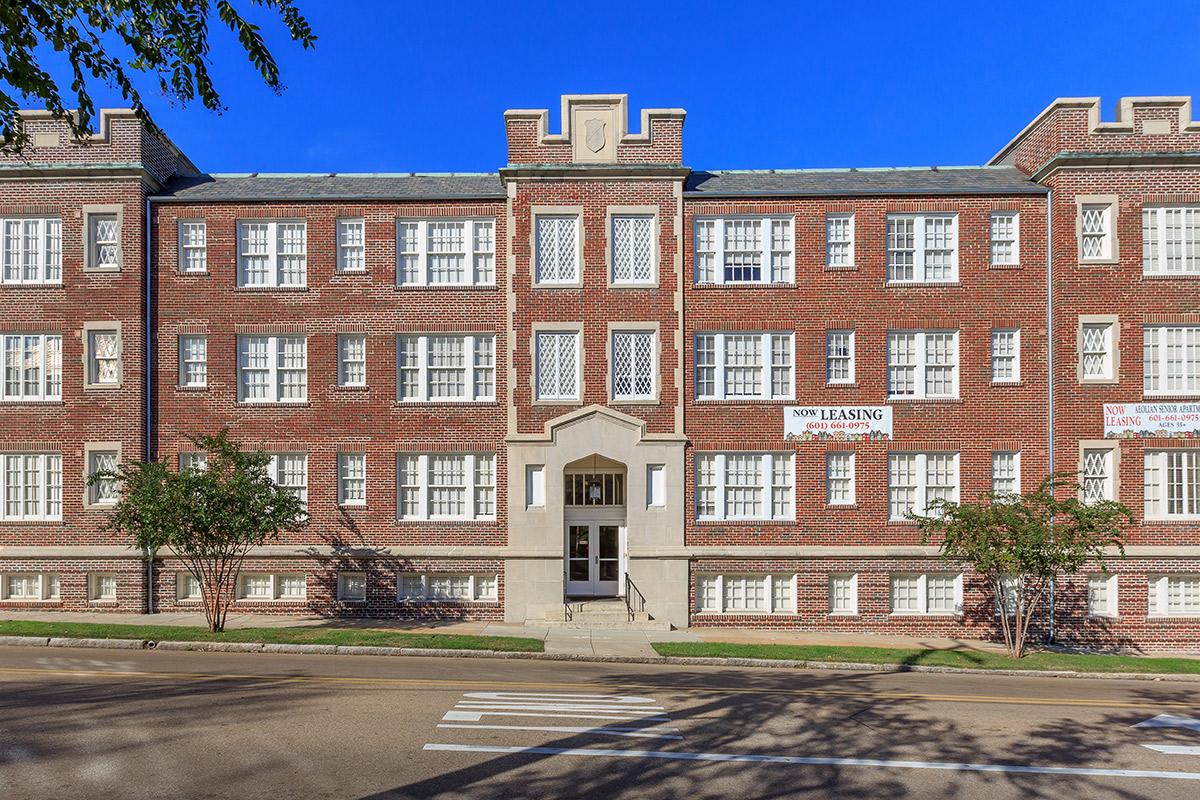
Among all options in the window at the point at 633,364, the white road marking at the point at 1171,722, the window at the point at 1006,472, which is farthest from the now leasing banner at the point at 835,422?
the white road marking at the point at 1171,722

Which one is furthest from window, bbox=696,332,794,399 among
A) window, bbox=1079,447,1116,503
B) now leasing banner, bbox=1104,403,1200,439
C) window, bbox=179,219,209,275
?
window, bbox=179,219,209,275

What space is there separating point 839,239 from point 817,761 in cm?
1509

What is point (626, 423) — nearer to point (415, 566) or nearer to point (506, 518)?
point (506, 518)

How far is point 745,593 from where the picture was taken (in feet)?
68.8

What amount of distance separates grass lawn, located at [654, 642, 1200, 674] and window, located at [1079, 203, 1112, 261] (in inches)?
385

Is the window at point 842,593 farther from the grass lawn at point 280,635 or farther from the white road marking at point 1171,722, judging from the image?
the white road marking at point 1171,722

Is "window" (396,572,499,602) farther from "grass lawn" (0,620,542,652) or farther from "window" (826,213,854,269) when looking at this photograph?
"window" (826,213,854,269)

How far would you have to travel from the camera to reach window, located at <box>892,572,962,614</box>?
2081cm

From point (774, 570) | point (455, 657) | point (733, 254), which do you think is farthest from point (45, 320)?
point (774, 570)

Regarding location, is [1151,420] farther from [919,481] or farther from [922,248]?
[922,248]

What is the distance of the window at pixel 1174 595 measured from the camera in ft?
66.8

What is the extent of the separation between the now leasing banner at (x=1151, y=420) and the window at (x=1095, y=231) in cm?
383

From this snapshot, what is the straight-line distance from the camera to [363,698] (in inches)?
472

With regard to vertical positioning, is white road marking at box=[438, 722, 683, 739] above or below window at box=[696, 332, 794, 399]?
below
